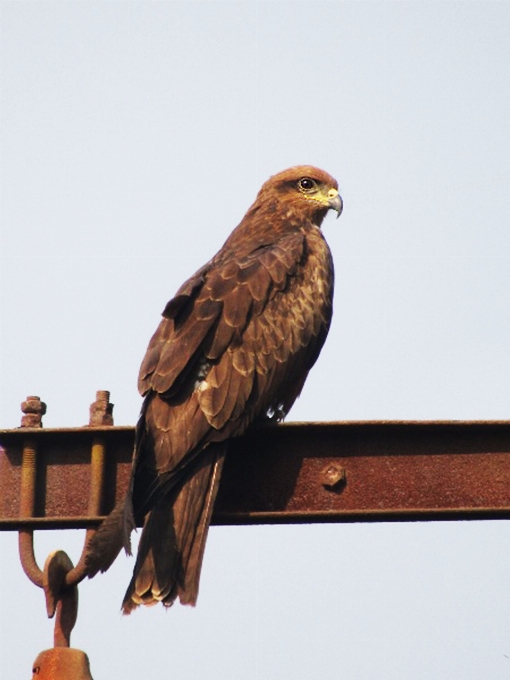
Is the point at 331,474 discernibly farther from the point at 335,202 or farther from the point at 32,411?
the point at 335,202

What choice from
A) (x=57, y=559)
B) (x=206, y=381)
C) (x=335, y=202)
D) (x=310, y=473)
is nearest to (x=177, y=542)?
(x=310, y=473)

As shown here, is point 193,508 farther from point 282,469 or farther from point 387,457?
point 387,457

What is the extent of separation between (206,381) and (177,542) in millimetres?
1016

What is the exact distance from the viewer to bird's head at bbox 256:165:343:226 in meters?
A: 10.4

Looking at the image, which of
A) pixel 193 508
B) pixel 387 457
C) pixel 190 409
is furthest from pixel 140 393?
pixel 387 457

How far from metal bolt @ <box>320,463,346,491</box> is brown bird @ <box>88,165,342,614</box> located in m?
0.54

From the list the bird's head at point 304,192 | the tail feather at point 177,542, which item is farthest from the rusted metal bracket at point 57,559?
the bird's head at point 304,192

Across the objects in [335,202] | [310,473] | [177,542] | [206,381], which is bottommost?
[177,542]

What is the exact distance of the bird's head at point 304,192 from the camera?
10.4 meters

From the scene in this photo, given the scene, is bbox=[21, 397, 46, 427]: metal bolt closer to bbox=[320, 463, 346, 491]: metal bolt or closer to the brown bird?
the brown bird

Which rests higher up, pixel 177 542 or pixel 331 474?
pixel 331 474

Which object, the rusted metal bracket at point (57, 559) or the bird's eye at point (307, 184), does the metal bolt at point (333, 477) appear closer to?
the rusted metal bracket at point (57, 559)

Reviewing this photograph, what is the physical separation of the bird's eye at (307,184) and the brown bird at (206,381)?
111 centimetres

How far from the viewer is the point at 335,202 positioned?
414 inches
